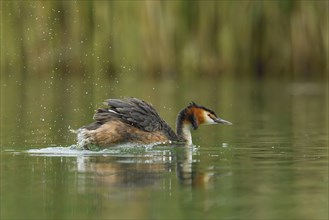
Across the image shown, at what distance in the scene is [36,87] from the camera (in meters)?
21.5

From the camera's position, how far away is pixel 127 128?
1135 centimetres

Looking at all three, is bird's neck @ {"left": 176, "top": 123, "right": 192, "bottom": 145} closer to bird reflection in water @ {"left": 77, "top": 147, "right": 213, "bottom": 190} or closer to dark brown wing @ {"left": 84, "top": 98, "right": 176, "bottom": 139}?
dark brown wing @ {"left": 84, "top": 98, "right": 176, "bottom": 139}

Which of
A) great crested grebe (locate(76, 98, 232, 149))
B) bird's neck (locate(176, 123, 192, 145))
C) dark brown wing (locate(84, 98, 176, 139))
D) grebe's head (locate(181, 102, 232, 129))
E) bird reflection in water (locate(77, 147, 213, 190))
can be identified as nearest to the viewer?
bird reflection in water (locate(77, 147, 213, 190))

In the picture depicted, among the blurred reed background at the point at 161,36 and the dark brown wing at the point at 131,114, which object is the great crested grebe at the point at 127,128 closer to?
the dark brown wing at the point at 131,114

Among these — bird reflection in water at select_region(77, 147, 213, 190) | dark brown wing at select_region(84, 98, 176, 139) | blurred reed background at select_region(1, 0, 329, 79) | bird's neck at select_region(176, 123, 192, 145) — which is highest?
blurred reed background at select_region(1, 0, 329, 79)

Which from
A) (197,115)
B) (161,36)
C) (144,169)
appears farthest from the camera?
(161,36)

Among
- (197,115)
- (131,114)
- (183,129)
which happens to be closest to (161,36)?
(197,115)

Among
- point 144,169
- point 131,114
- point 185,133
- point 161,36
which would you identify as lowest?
point 144,169

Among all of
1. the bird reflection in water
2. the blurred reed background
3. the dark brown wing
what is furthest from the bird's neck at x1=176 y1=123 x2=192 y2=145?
the blurred reed background

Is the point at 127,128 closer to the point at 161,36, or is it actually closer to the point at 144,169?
the point at 144,169

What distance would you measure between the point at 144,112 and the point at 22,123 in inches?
124

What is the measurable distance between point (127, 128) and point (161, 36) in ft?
38.0

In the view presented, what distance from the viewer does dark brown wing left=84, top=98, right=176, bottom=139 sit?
446 inches

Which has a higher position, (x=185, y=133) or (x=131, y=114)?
(x=131, y=114)
